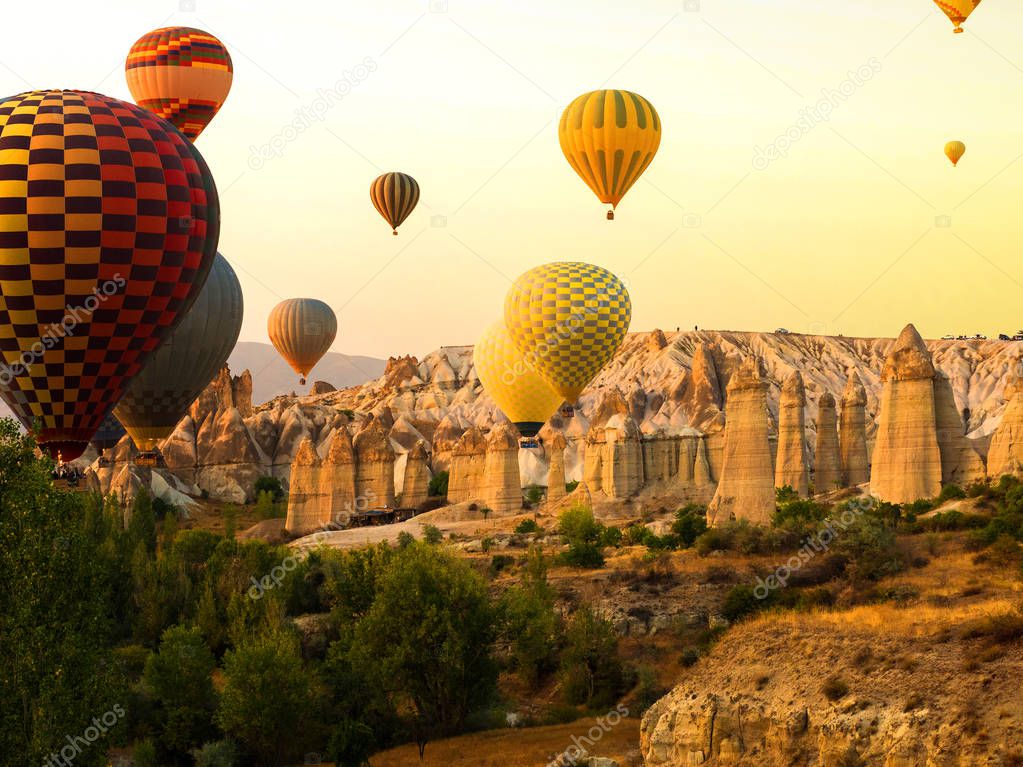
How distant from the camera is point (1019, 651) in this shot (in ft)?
80.1

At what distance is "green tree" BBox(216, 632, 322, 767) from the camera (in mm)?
35250

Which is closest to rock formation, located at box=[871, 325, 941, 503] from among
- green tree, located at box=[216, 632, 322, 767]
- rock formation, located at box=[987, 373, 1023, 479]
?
rock formation, located at box=[987, 373, 1023, 479]

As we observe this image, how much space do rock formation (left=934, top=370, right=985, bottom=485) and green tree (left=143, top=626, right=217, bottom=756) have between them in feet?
112

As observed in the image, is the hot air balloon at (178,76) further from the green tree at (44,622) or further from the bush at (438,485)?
the bush at (438,485)

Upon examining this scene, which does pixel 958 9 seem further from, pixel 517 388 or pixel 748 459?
pixel 517 388

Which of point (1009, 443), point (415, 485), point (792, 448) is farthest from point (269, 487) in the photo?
point (1009, 443)

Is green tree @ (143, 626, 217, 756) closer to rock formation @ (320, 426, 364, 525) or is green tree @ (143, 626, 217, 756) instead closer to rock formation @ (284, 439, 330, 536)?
rock formation @ (284, 439, 330, 536)

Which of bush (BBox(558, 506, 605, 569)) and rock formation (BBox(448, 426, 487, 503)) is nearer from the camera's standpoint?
bush (BBox(558, 506, 605, 569))

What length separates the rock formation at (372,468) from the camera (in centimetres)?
9456

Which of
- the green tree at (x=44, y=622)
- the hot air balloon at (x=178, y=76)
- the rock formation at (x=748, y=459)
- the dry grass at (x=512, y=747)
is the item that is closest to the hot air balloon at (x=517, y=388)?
the rock formation at (x=748, y=459)

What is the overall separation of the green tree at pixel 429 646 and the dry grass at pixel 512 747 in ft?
3.30

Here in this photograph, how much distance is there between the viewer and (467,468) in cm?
9962

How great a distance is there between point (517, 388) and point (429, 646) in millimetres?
39865

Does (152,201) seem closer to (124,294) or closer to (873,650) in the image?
(124,294)
